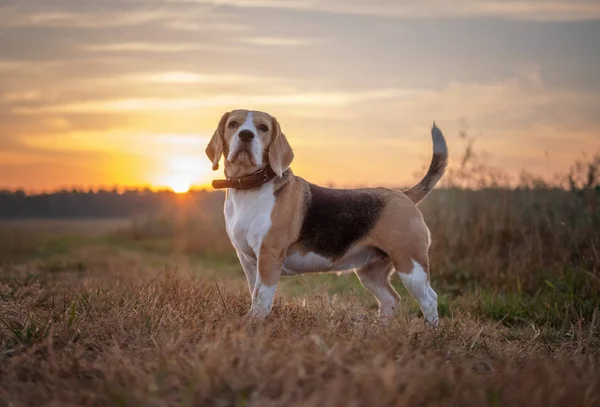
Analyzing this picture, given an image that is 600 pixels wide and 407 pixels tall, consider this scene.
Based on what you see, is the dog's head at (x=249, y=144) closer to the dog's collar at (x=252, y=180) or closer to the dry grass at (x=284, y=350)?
the dog's collar at (x=252, y=180)

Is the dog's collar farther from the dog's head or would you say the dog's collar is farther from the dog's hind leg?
the dog's hind leg

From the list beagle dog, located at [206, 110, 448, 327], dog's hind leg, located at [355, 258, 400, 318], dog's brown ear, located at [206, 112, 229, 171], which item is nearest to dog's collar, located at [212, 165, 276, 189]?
beagle dog, located at [206, 110, 448, 327]

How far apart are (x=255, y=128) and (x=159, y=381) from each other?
3.01 metres

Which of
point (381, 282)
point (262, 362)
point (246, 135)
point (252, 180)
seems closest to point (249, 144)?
point (246, 135)

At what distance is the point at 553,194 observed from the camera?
1267 centimetres

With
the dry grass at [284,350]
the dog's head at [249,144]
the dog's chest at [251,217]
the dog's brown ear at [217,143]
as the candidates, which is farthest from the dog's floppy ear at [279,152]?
the dry grass at [284,350]

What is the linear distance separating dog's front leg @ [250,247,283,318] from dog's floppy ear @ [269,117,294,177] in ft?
2.54

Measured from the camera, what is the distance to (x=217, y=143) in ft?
21.5

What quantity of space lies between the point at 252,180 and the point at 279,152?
1.28ft

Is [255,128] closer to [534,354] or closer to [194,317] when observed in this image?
[194,317]

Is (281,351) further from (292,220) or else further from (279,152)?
(279,152)

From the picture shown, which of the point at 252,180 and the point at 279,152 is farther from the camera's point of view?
the point at 279,152

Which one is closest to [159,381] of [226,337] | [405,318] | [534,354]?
[226,337]

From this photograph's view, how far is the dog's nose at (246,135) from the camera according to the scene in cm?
620
